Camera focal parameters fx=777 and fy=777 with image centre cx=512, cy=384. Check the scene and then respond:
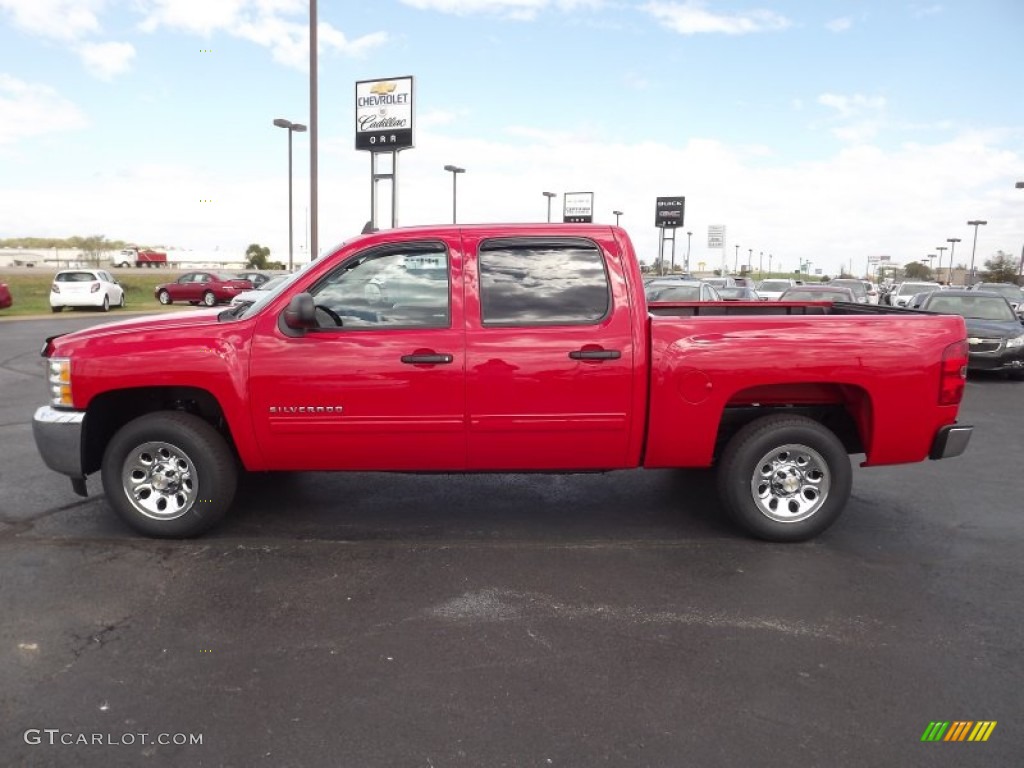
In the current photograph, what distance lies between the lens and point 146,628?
371 cm

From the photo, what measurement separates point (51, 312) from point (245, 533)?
2609 cm

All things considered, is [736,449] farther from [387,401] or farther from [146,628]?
[146,628]

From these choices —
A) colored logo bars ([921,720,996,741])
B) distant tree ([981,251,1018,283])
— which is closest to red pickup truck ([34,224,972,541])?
colored logo bars ([921,720,996,741])

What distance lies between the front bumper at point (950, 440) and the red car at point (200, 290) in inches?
1294

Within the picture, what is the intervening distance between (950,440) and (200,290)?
34.1 meters

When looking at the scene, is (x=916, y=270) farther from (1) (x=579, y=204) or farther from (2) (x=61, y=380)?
(2) (x=61, y=380)

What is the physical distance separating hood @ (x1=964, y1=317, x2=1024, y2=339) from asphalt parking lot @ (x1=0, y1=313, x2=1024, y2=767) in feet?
27.2

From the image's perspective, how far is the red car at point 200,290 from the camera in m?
34.4

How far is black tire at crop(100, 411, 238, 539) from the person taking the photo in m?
4.73

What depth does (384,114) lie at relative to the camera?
26516mm

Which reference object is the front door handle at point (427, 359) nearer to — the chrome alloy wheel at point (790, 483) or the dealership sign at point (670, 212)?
the chrome alloy wheel at point (790, 483)

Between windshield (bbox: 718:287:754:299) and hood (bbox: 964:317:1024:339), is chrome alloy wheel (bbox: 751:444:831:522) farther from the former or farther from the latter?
windshield (bbox: 718:287:754:299)

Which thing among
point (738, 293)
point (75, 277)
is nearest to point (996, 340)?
point (738, 293)

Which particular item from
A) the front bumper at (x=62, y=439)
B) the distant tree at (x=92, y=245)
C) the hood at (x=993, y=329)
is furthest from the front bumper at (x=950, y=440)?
the distant tree at (x=92, y=245)
